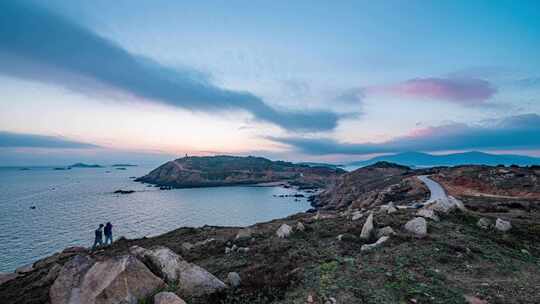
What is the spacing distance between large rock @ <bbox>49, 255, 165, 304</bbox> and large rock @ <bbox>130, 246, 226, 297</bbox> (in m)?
0.63

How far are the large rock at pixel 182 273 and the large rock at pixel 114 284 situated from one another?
0.63 meters

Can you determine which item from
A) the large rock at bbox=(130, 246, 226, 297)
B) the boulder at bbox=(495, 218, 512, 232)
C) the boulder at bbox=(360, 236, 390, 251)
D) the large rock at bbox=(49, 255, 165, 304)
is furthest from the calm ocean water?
the boulder at bbox=(495, 218, 512, 232)

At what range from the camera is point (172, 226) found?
6138 centimetres

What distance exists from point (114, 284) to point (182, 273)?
6.49 ft

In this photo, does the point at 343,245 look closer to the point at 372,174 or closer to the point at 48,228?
the point at 48,228

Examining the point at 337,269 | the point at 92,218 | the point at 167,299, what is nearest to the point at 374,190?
the point at 337,269

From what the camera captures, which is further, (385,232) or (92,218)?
(92,218)

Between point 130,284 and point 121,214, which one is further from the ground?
point 130,284

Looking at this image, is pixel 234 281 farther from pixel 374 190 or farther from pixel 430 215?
pixel 374 190

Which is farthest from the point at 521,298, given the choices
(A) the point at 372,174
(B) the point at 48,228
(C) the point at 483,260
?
(A) the point at 372,174

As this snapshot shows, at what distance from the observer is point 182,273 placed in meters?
8.96

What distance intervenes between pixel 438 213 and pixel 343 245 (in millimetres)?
8495

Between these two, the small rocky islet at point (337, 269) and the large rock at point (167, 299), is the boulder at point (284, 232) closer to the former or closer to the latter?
→ the small rocky islet at point (337, 269)

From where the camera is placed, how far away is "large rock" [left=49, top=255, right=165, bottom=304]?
794cm
